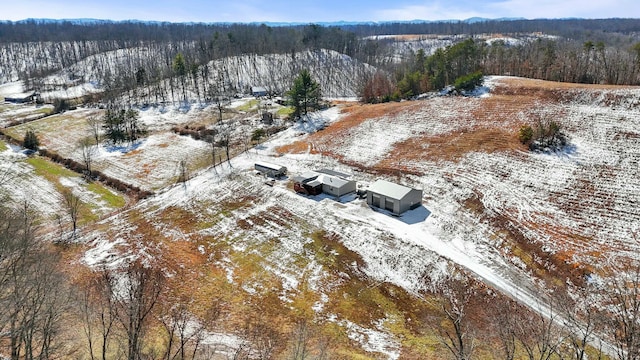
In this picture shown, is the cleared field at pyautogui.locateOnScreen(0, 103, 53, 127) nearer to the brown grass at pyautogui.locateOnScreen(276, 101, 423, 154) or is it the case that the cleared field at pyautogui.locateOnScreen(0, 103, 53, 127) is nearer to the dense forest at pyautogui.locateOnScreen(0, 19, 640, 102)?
the dense forest at pyautogui.locateOnScreen(0, 19, 640, 102)

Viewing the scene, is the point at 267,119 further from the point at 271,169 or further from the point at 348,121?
the point at 271,169

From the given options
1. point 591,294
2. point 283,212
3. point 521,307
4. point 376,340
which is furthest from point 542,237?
point 283,212

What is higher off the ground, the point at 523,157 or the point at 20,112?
the point at 20,112

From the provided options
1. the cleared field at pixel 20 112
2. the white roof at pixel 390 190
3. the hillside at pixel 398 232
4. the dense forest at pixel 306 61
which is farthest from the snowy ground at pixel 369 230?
the cleared field at pixel 20 112

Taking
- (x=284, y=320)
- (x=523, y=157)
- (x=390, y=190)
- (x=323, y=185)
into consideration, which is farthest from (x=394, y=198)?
(x=523, y=157)

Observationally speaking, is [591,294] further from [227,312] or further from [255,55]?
[255,55]

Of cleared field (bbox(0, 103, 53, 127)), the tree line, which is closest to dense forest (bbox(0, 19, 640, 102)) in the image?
cleared field (bbox(0, 103, 53, 127))

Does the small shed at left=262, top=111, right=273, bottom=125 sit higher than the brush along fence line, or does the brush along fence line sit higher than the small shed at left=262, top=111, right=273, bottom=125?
the small shed at left=262, top=111, right=273, bottom=125

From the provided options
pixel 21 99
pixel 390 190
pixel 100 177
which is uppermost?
pixel 21 99
